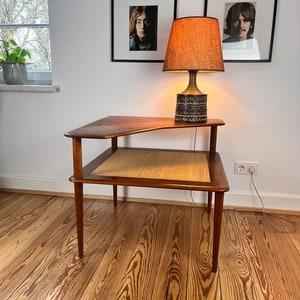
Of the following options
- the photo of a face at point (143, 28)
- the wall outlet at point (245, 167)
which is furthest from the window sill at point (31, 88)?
the wall outlet at point (245, 167)

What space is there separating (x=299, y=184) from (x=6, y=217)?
1.94 meters

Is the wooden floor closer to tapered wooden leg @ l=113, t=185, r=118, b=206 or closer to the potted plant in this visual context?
tapered wooden leg @ l=113, t=185, r=118, b=206

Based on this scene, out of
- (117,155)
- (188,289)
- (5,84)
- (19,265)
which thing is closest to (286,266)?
(188,289)

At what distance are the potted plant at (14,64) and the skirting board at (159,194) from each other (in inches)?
29.7

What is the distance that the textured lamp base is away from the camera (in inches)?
58.5

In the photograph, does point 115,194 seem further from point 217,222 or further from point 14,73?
point 14,73

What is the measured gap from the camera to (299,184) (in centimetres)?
187

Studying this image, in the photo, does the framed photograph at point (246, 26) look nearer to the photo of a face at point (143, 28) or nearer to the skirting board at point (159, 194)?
the photo of a face at point (143, 28)

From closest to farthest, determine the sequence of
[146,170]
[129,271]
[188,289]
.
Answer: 1. [188,289]
2. [129,271]
3. [146,170]

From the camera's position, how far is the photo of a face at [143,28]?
1.76 meters

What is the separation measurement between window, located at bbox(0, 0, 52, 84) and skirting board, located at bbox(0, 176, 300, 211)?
0.78 meters

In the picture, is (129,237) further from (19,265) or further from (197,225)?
(19,265)

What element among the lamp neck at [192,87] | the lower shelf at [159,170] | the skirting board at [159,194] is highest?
the lamp neck at [192,87]

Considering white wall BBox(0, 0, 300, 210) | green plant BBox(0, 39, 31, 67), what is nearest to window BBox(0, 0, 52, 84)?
green plant BBox(0, 39, 31, 67)
